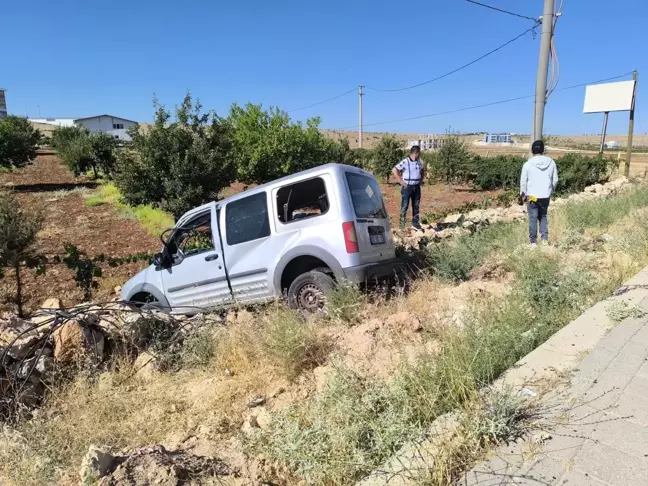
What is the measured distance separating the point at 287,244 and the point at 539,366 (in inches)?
125

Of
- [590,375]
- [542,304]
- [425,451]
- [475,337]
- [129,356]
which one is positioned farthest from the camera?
[129,356]

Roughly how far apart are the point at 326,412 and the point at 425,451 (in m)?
0.84

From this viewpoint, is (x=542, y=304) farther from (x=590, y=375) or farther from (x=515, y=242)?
(x=515, y=242)

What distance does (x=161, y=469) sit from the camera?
7.61 ft

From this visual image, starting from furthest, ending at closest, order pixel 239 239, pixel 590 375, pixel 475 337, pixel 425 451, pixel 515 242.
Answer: pixel 515 242
pixel 239 239
pixel 475 337
pixel 590 375
pixel 425 451

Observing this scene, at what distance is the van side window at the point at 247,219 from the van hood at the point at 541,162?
A: 428cm

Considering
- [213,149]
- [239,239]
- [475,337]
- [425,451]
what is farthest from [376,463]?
[213,149]

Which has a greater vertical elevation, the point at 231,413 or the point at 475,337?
the point at 475,337

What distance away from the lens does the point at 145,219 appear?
16781 millimetres

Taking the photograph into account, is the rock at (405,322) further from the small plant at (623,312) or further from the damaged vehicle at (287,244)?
the small plant at (623,312)

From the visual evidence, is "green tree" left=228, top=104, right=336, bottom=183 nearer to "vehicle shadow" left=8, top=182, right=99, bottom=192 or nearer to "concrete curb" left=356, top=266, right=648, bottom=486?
"vehicle shadow" left=8, top=182, right=99, bottom=192

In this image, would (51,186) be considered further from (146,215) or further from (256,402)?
(256,402)

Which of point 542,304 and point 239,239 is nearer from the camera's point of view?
point 542,304

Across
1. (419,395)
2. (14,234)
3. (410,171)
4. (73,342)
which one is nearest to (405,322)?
(419,395)
